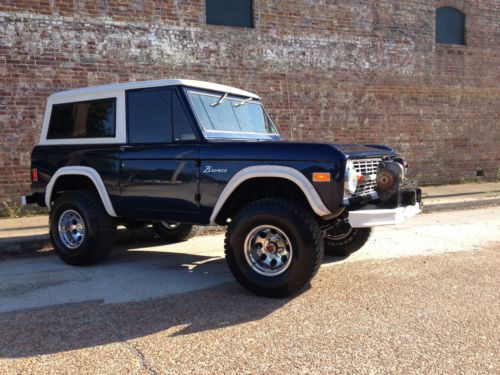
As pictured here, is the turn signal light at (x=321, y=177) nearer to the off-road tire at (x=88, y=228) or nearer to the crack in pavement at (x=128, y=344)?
the crack in pavement at (x=128, y=344)

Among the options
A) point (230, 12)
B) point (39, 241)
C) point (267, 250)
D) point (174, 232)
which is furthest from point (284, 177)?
point (230, 12)

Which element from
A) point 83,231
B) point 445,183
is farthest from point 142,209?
point 445,183

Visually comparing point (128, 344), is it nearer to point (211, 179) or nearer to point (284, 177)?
point (211, 179)

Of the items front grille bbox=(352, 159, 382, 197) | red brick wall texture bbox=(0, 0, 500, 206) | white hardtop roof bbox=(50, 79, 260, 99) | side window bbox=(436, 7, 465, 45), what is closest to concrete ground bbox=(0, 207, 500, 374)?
front grille bbox=(352, 159, 382, 197)

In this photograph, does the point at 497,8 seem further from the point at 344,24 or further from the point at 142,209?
the point at 142,209

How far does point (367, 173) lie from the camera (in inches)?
178

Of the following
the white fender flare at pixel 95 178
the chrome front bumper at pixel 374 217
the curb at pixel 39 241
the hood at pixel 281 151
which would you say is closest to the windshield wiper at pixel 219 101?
the hood at pixel 281 151

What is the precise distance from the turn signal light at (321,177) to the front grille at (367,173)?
1.09 ft

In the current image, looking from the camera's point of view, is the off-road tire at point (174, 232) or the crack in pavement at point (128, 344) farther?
the off-road tire at point (174, 232)

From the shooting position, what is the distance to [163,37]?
9.80 metres

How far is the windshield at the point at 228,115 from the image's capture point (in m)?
4.88

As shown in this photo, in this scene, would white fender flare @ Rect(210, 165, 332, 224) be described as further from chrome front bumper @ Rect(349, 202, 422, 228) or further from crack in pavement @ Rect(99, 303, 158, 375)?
crack in pavement @ Rect(99, 303, 158, 375)

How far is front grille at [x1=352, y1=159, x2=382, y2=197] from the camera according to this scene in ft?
14.3

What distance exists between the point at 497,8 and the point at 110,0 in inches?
429
